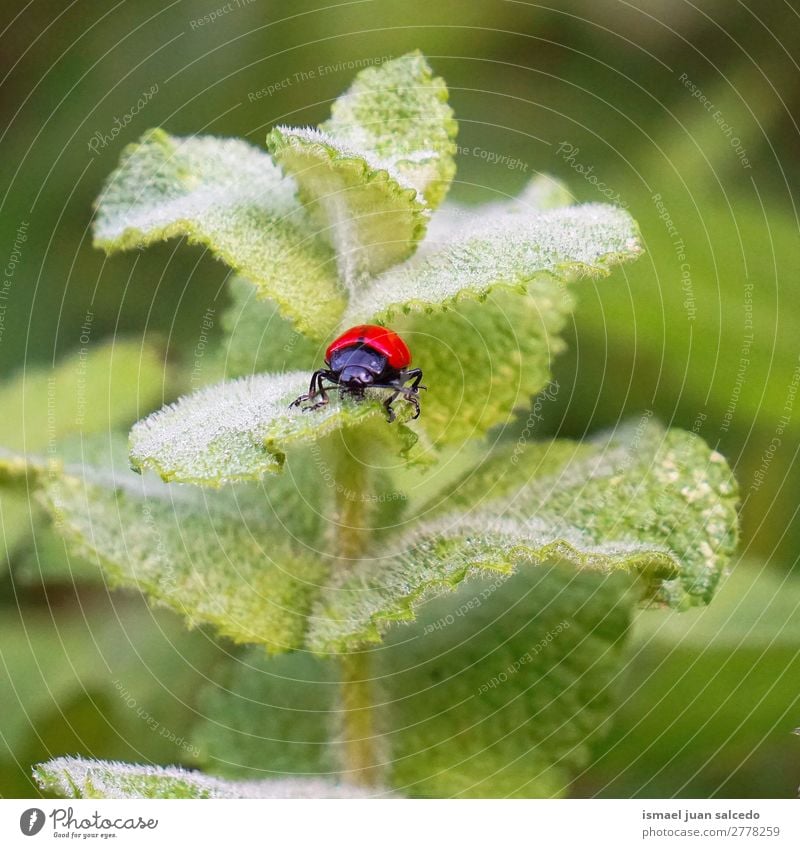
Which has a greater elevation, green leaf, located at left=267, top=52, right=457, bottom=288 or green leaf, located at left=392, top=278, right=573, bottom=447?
green leaf, located at left=267, top=52, right=457, bottom=288

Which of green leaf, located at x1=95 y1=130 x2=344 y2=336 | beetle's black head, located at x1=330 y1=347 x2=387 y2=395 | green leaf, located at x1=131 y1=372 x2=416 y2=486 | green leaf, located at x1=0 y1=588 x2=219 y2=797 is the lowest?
green leaf, located at x1=0 y1=588 x2=219 y2=797

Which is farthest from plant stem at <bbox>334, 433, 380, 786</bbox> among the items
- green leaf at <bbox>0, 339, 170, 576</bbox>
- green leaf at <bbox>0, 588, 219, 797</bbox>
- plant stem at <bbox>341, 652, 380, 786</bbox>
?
green leaf at <bbox>0, 339, 170, 576</bbox>

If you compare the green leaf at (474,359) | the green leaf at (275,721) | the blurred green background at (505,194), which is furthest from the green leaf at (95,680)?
the green leaf at (474,359)

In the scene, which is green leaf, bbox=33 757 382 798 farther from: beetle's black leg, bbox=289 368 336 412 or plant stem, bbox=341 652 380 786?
beetle's black leg, bbox=289 368 336 412

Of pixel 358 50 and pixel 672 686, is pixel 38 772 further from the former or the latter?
pixel 358 50

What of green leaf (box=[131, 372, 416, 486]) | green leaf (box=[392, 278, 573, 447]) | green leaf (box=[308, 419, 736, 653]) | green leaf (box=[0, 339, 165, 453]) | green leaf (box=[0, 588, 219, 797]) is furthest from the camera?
green leaf (box=[0, 339, 165, 453])

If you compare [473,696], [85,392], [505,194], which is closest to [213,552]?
[473,696]

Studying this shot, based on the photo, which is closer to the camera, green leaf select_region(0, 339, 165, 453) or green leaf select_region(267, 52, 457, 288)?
green leaf select_region(267, 52, 457, 288)

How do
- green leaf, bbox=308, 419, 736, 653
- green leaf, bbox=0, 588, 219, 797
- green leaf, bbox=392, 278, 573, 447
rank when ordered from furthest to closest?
green leaf, bbox=0, 588, 219, 797 → green leaf, bbox=392, 278, 573, 447 → green leaf, bbox=308, 419, 736, 653
